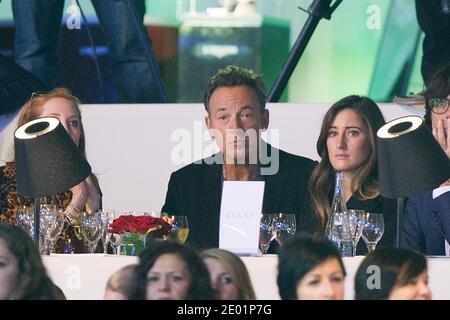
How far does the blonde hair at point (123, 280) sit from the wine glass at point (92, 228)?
0.46 metres

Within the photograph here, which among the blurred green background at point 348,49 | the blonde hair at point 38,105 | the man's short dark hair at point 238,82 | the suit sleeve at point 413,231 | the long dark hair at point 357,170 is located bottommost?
the suit sleeve at point 413,231

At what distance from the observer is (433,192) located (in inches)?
181

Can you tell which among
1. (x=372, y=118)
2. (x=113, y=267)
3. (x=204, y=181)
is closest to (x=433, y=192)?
(x=372, y=118)

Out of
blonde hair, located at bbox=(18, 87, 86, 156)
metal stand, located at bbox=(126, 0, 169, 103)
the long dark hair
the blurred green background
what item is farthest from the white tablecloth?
metal stand, located at bbox=(126, 0, 169, 103)

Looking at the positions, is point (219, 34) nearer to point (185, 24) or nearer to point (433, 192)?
point (185, 24)

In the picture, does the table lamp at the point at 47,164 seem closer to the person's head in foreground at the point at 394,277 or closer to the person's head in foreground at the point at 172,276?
the person's head in foreground at the point at 172,276

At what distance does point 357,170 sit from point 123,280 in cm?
147

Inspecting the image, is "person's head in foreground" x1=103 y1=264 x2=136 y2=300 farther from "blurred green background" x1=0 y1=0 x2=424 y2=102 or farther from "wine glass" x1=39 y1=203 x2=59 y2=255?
"blurred green background" x1=0 y1=0 x2=424 y2=102

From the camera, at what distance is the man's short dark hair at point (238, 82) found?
5223mm

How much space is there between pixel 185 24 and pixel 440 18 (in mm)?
1207

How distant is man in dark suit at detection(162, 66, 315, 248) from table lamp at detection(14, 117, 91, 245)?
109 cm

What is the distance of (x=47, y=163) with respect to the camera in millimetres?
3877

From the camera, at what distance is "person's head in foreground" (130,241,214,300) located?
11.1ft

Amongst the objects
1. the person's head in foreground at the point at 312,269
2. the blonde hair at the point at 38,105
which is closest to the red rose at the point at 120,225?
the person's head in foreground at the point at 312,269
